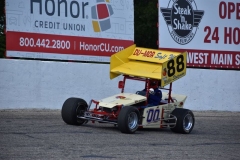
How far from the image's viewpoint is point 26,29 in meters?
17.6

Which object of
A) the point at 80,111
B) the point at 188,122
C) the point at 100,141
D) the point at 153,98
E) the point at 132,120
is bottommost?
the point at 100,141

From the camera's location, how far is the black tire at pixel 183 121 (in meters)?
14.2

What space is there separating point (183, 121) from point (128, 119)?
1.94 meters

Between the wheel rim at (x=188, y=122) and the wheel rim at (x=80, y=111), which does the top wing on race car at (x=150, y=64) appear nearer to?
the wheel rim at (x=188, y=122)

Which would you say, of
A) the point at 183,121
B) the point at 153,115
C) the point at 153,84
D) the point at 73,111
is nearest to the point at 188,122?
the point at 183,121

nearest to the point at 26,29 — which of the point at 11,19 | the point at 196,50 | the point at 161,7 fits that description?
the point at 11,19

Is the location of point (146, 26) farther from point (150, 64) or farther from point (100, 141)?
point (100, 141)

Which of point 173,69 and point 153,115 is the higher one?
point 173,69

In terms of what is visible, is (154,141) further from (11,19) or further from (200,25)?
(200,25)

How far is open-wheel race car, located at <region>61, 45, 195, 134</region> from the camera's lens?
13.2m

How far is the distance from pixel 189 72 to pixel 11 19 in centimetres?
655

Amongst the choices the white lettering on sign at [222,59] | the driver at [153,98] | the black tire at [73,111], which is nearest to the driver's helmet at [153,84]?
the driver at [153,98]

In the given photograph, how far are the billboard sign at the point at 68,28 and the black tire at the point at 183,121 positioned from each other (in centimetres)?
539

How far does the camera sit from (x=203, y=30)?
70.8 ft
